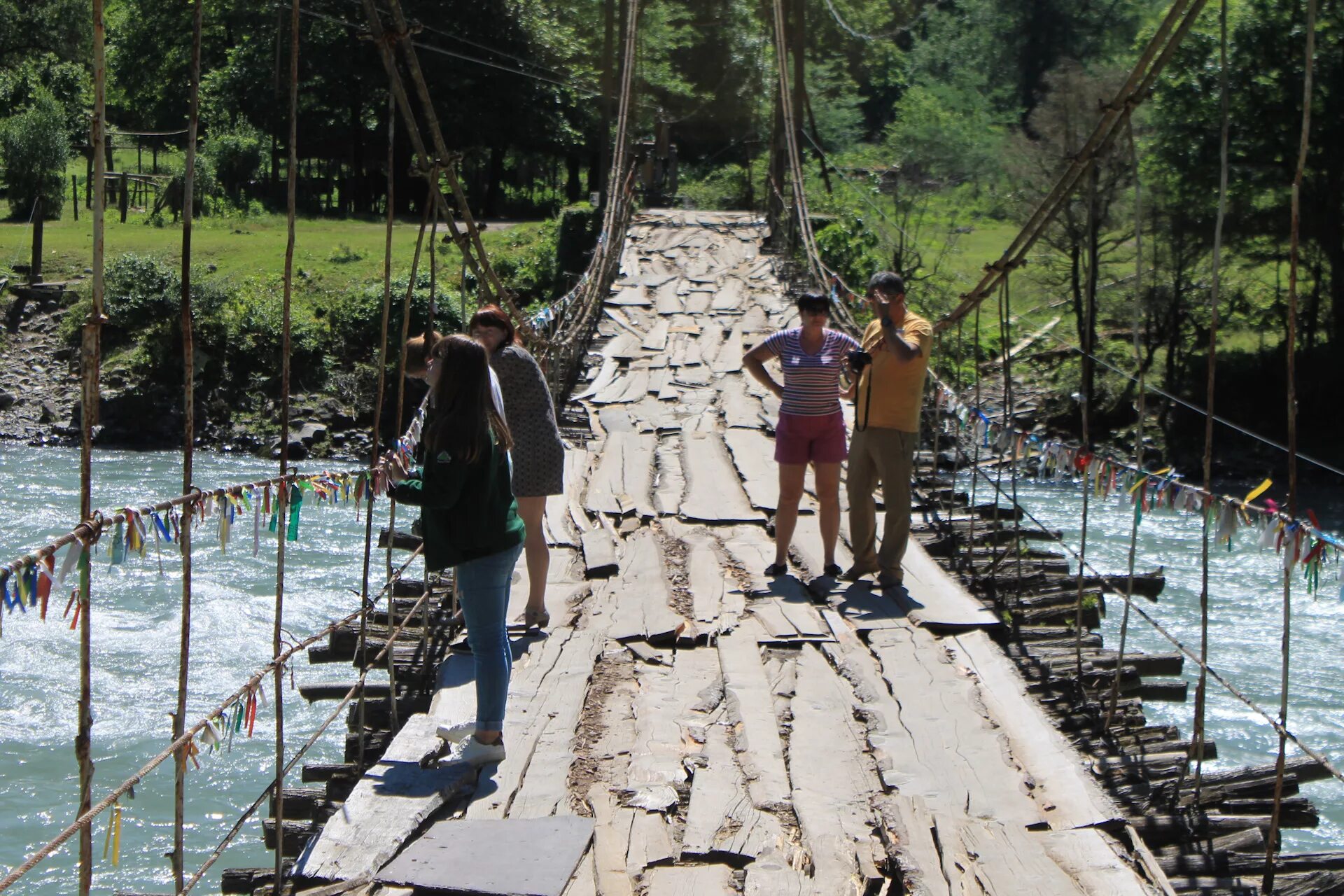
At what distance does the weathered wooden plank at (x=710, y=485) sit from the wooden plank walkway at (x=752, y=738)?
1.1 inches

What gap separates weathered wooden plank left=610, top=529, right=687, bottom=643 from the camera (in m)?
4.42

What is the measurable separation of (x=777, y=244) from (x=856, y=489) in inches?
345

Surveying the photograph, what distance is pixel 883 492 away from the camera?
4.84 metres

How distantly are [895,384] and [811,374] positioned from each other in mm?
278

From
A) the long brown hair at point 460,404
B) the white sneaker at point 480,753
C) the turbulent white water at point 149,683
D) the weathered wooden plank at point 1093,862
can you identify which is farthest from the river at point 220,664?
the weathered wooden plank at point 1093,862

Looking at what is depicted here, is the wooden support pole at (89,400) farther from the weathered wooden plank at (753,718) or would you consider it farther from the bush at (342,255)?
the bush at (342,255)

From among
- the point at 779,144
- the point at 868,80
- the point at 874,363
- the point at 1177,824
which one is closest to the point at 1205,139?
the point at 779,144

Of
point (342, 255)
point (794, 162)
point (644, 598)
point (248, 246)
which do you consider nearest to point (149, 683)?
point (644, 598)

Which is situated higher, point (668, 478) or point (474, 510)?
point (474, 510)

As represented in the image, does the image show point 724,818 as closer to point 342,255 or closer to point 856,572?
point 856,572

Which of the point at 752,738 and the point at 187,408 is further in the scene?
the point at 752,738

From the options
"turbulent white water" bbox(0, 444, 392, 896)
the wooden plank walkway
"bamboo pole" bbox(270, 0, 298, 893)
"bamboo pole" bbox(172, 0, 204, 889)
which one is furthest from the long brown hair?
"turbulent white water" bbox(0, 444, 392, 896)

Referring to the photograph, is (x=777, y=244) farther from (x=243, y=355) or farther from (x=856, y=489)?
(x=856, y=489)

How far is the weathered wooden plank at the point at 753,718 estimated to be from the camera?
3346 mm
